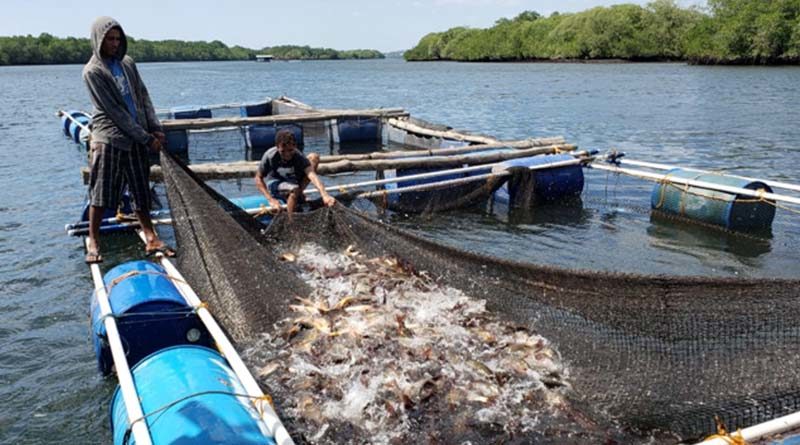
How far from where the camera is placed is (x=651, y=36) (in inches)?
3268

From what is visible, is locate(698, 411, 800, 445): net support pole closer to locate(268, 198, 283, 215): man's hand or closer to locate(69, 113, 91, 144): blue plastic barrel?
locate(268, 198, 283, 215): man's hand

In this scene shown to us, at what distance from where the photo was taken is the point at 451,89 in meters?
49.3

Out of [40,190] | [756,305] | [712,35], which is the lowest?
[40,190]

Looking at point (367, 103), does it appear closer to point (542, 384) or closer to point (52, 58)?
point (542, 384)

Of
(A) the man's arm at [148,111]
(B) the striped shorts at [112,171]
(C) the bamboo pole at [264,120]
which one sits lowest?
(C) the bamboo pole at [264,120]

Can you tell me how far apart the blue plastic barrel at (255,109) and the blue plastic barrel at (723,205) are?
19.2 m

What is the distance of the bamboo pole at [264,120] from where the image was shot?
57.8ft

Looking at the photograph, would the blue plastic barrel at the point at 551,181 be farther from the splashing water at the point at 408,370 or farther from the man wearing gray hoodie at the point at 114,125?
the man wearing gray hoodie at the point at 114,125

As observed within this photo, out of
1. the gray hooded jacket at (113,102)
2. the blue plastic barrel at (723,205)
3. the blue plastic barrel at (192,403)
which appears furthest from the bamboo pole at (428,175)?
the blue plastic barrel at (192,403)

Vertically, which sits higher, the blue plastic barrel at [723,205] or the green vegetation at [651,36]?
the green vegetation at [651,36]

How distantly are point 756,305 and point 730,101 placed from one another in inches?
1237

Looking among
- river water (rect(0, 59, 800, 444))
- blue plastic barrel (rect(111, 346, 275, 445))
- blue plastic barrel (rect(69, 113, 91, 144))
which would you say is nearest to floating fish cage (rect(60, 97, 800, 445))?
blue plastic barrel (rect(111, 346, 275, 445))

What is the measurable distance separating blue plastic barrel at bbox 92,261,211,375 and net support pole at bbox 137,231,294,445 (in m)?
0.11

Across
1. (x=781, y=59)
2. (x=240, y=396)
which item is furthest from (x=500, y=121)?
(x=781, y=59)
